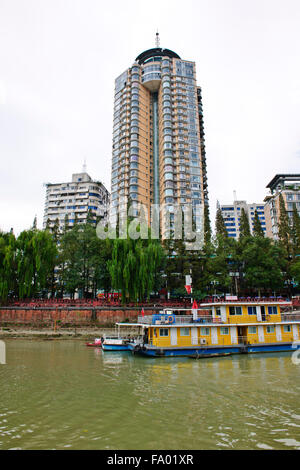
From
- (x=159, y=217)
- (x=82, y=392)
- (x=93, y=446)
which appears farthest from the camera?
(x=159, y=217)

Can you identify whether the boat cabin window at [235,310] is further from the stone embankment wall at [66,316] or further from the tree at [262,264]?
the tree at [262,264]

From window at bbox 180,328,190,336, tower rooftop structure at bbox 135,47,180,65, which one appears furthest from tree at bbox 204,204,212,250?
tower rooftop structure at bbox 135,47,180,65

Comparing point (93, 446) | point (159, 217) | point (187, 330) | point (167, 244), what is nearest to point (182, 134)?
point (159, 217)

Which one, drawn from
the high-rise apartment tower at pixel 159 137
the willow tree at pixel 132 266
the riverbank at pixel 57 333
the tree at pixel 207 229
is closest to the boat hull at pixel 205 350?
the riverbank at pixel 57 333

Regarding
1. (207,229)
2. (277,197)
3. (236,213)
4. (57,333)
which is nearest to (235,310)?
(57,333)

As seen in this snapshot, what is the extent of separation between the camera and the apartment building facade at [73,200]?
82375mm

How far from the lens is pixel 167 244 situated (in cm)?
4634

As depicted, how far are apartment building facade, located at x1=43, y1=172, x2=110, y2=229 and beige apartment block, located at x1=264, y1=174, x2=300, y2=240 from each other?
154ft

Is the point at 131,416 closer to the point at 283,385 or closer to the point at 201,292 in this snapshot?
the point at 283,385

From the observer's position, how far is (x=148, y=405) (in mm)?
10891

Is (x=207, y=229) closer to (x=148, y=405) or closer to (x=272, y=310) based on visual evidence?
(x=272, y=310)

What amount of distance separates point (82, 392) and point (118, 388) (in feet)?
5.50

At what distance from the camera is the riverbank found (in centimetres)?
3309

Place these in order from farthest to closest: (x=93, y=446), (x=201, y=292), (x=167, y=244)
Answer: (x=167, y=244) → (x=201, y=292) → (x=93, y=446)
